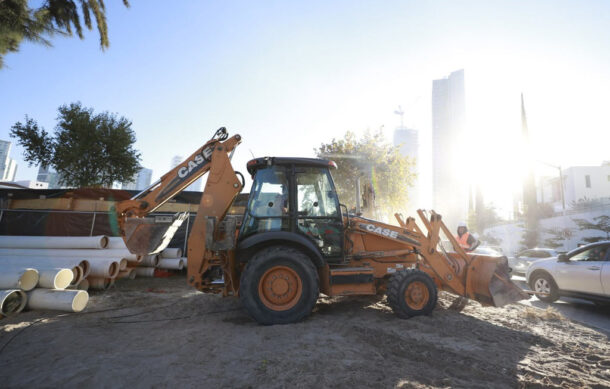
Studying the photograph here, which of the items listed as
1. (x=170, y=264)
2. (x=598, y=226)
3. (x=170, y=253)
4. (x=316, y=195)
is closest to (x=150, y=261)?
(x=170, y=264)

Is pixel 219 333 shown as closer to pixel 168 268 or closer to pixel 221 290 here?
pixel 221 290

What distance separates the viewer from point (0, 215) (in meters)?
11.0

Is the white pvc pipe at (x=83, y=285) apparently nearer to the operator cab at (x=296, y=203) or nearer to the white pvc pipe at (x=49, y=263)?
the white pvc pipe at (x=49, y=263)

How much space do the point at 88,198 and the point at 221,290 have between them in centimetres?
964

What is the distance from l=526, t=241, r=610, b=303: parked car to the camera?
6.61 metres

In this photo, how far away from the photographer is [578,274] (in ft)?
23.3

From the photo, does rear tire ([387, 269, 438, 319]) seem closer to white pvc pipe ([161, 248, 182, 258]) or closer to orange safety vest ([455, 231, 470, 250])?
orange safety vest ([455, 231, 470, 250])

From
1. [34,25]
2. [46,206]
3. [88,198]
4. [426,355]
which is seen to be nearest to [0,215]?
[46,206]

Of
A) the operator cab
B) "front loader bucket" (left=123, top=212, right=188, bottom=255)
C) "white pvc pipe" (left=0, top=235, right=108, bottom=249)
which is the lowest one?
"white pvc pipe" (left=0, top=235, right=108, bottom=249)

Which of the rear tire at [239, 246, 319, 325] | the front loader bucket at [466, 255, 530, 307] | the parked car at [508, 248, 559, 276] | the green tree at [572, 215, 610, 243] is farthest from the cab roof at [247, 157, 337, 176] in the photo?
the green tree at [572, 215, 610, 243]

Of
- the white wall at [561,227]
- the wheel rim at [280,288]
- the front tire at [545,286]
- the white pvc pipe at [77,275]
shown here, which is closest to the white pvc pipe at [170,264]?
the white pvc pipe at [77,275]

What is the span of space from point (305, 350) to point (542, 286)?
7.71 m

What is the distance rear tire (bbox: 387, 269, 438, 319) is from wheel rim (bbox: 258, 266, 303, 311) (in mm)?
1566

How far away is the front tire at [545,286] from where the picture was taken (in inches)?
303
